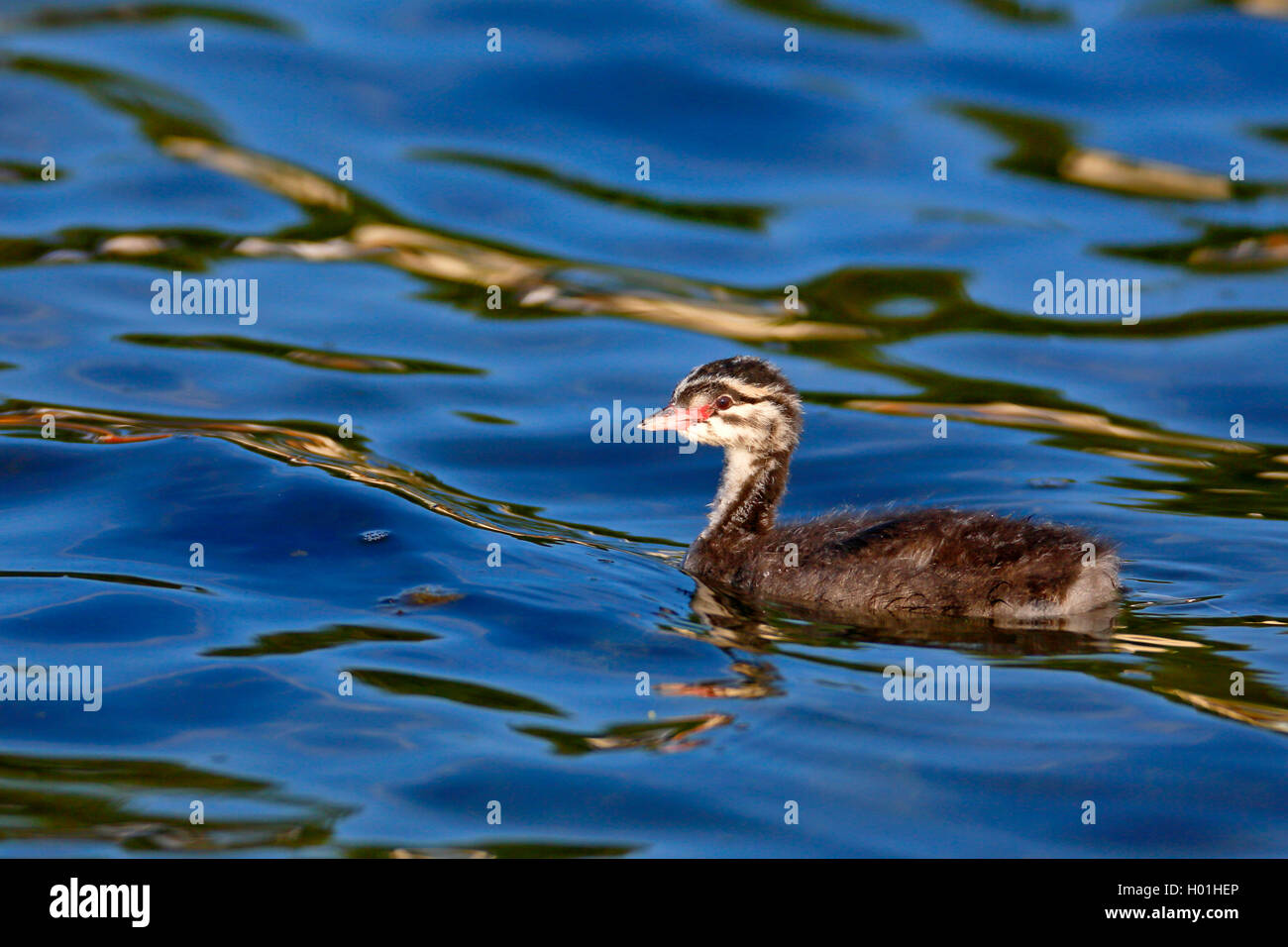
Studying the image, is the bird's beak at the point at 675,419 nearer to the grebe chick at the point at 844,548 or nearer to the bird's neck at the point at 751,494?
the grebe chick at the point at 844,548

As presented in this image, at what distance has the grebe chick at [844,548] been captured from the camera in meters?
11.1

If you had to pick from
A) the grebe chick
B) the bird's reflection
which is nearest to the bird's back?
the grebe chick

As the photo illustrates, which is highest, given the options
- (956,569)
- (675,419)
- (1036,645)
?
(675,419)

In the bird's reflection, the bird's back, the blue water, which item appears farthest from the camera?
the bird's back

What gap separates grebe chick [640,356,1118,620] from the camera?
11.1 m

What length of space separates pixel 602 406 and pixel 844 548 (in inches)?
232

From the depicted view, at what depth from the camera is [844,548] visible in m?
11.5

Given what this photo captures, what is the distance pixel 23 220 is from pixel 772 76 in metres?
10.9

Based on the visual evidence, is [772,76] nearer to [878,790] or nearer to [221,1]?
[221,1]

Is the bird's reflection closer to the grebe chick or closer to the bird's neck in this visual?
the grebe chick

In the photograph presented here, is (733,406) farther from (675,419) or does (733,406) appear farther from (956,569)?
(956,569)

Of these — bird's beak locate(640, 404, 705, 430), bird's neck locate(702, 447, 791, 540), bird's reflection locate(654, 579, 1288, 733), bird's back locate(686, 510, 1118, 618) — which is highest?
bird's beak locate(640, 404, 705, 430)

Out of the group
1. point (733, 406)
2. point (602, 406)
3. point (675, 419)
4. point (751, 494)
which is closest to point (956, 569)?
point (751, 494)

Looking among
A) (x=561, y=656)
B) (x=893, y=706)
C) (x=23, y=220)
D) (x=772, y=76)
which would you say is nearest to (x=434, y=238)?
(x=23, y=220)
